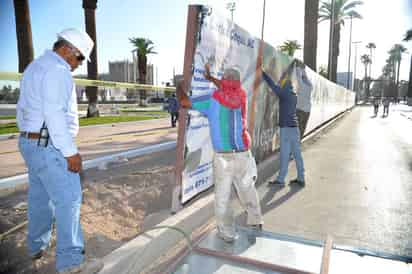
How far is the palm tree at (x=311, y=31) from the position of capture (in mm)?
18027

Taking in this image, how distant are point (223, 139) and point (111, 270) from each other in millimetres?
1765

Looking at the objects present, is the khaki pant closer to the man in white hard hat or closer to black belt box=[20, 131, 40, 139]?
the man in white hard hat

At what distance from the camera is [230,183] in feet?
12.6

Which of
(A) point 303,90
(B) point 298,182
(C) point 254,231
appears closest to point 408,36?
(A) point 303,90

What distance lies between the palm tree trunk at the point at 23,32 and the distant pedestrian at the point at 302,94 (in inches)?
490

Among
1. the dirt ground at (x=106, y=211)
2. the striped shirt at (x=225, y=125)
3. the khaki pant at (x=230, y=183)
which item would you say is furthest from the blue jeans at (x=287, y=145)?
the striped shirt at (x=225, y=125)

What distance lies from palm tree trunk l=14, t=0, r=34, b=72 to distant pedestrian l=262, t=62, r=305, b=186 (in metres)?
13.4

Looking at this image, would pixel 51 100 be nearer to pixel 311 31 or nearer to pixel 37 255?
pixel 37 255

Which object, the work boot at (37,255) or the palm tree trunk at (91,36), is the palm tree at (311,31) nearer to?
the palm tree trunk at (91,36)

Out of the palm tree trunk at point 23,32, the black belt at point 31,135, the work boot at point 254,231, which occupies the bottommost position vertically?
the work boot at point 254,231

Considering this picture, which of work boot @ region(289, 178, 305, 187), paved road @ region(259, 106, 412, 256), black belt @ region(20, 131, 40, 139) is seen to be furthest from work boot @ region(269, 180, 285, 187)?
black belt @ region(20, 131, 40, 139)

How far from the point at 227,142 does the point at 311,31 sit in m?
16.9

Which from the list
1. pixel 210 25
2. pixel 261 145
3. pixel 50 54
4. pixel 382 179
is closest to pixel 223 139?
pixel 210 25

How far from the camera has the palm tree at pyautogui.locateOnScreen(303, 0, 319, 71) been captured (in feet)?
59.1
